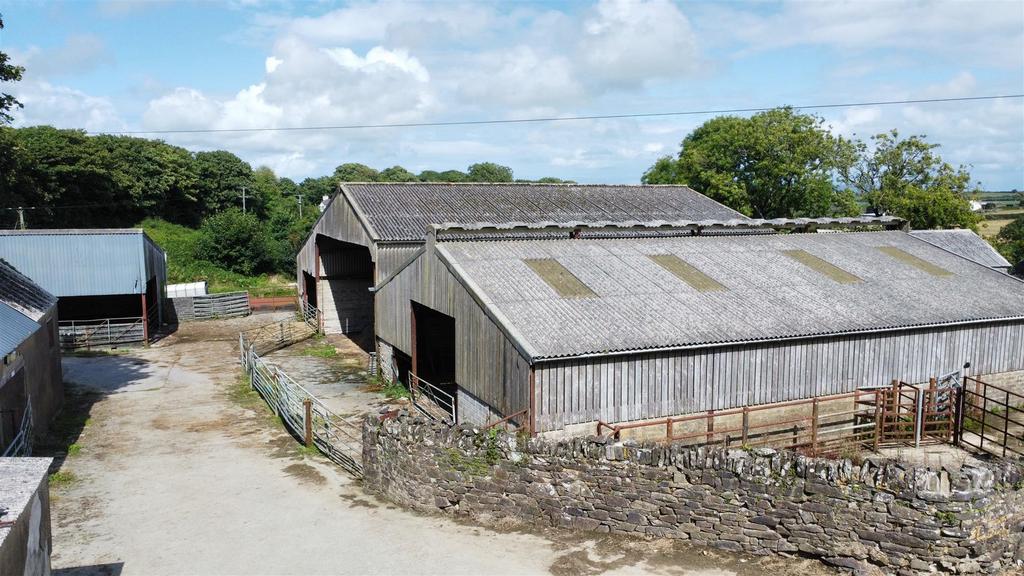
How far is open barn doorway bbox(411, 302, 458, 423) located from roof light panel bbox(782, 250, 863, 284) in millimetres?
10496

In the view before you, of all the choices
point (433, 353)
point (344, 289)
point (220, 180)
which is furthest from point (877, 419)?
point (220, 180)

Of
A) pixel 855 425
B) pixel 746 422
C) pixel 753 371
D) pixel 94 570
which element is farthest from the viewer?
pixel 855 425

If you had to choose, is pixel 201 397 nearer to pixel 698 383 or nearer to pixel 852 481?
pixel 698 383

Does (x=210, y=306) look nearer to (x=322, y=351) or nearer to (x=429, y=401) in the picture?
(x=322, y=351)

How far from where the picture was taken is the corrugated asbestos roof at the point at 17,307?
1530 centimetres

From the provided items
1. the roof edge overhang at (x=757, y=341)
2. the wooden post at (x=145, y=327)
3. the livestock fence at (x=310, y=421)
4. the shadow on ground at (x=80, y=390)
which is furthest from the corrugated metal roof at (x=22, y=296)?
the roof edge overhang at (x=757, y=341)

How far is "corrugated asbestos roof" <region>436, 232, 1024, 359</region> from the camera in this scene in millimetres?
15773

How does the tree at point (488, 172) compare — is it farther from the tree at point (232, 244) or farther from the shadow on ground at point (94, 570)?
the shadow on ground at point (94, 570)

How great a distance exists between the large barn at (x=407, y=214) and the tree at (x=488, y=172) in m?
105

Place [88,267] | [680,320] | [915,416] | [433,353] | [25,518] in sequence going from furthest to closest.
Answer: [88,267]
[433,353]
[915,416]
[680,320]
[25,518]

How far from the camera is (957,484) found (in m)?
9.43

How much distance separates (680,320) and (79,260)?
25.7 metres

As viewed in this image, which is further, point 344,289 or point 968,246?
point 344,289

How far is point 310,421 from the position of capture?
17.1 metres
